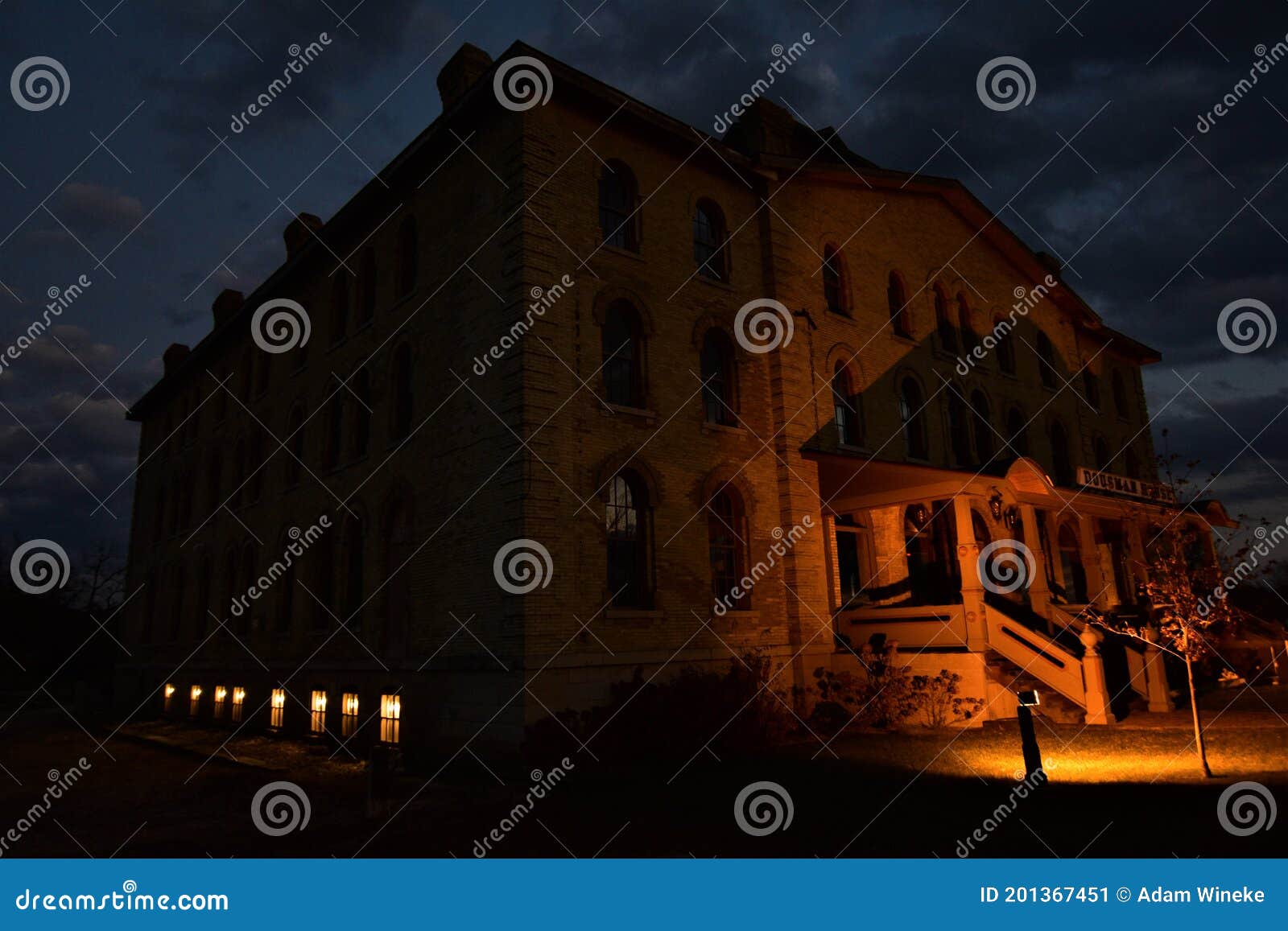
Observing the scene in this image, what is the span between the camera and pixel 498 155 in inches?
611

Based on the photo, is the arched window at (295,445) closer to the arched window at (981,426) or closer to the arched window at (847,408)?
the arched window at (847,408)

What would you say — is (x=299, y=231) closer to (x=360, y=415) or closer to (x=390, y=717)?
(x=360, y=415)

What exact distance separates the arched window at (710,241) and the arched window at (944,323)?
7930mm

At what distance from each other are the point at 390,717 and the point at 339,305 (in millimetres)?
10546

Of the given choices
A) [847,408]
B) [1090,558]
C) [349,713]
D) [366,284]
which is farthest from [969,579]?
[366,284]

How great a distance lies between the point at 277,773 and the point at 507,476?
6.44m

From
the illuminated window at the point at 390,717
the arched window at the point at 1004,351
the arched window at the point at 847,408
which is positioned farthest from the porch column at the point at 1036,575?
the illuminated window at the point at 390,717

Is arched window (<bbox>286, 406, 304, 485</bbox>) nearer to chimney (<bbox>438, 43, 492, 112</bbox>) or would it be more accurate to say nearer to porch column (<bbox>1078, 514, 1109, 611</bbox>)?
chimney (<bbox>438, 43, 492, 112</bbox>)

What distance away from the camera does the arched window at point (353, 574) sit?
58.2 ft

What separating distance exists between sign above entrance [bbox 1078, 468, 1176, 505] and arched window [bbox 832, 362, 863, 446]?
5191mm

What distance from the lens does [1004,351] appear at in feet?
82.2

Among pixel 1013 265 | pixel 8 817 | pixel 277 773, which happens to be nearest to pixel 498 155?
pixel 277 773

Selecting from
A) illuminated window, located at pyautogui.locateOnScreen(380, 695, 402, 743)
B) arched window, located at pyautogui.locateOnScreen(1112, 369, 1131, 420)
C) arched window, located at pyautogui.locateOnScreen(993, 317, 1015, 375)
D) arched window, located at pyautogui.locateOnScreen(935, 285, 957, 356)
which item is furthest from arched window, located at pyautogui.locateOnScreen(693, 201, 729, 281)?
arched window, located at pyautogui.locateOnScreen(1112, 369, 1131, 420)

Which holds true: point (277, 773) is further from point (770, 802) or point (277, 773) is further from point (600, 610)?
point (770, 802)
